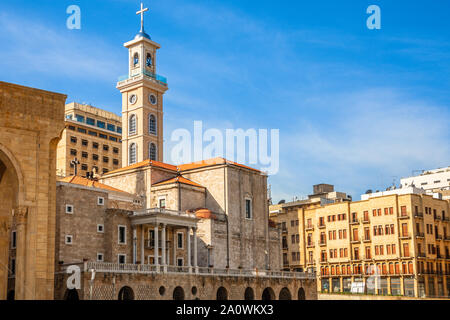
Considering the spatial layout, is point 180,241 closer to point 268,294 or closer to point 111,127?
point 268,294

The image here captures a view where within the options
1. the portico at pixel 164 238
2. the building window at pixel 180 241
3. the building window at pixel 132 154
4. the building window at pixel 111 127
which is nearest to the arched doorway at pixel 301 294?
the portico at pixel 164 238

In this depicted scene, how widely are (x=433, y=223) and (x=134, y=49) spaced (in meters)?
47.4

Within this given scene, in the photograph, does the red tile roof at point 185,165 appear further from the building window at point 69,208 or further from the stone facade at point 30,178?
the stone facade at point 30,178

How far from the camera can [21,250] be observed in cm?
4166

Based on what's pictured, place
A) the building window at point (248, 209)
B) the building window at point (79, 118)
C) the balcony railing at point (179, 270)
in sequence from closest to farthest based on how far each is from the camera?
the balcony railing at point (179, 270) → the building window at point (248, 209) → the building window at point (79, 118)

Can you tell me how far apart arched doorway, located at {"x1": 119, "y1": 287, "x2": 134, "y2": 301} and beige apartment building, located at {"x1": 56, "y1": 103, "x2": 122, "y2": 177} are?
52016mm

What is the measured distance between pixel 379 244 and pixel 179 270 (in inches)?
1408

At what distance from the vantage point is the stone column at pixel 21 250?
1612 inches

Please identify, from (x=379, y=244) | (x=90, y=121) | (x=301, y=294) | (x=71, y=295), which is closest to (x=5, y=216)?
(x=71, y=295)

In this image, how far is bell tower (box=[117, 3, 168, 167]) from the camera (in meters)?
88.6

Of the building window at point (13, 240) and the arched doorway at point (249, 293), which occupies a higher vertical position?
the building window at point (13, 240)

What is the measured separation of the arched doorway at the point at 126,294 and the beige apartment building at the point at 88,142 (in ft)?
171
